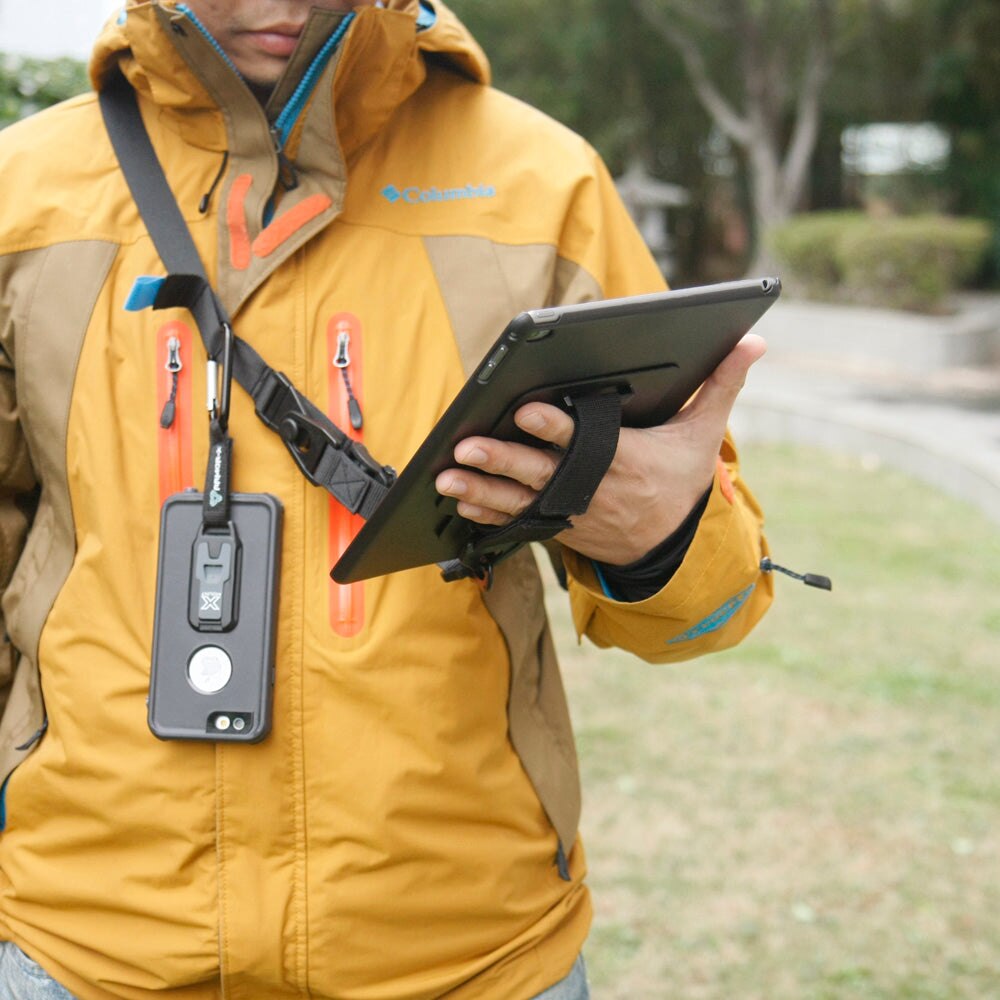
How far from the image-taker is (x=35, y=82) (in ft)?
10.5

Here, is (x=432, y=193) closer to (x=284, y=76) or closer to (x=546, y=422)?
(x=284, y=76)

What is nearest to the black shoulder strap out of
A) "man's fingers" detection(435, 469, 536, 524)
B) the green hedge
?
"man's fingers" detection(435, 469, 536, 524)

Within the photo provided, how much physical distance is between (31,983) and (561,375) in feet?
3.05

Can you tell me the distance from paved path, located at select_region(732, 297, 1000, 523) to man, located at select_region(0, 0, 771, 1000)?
6.57 meters

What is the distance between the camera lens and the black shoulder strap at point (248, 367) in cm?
145

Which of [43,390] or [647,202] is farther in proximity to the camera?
[647,202]

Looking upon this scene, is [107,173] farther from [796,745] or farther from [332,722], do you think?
[796,745]

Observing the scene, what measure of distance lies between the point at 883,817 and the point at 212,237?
334 cm

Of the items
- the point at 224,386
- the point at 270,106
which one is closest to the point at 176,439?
the point at 224,386

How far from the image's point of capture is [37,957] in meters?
1.53

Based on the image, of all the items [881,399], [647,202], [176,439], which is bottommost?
[647,202]

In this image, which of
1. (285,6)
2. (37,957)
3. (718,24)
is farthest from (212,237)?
(718,24)

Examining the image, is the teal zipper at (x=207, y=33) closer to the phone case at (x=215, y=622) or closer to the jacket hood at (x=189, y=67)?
the jacket hood at (x=189, y=67)

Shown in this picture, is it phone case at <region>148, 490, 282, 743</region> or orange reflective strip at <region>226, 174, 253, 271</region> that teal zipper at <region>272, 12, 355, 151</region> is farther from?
phone case at <region>148, 490, 282, 743</region>
